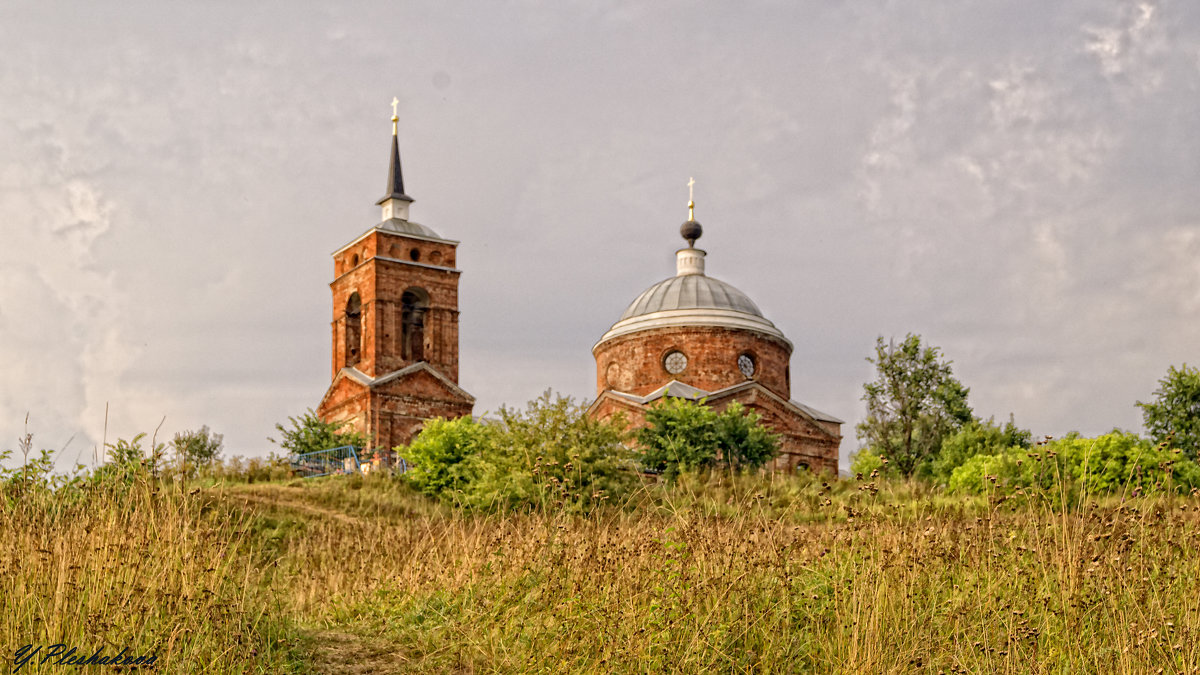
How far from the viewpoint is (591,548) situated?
762 cm

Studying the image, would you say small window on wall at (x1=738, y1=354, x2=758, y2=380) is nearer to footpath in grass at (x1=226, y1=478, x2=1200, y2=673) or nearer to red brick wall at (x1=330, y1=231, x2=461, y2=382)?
red brick wall at (x1=330, y1=231, x2=461, y2=382)

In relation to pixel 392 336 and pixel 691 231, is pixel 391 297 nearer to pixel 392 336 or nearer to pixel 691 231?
pixel 392 336

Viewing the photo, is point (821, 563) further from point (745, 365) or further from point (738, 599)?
point (745, 365)

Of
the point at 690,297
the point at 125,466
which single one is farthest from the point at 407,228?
the point at 125,466

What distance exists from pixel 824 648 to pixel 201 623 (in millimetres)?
3669

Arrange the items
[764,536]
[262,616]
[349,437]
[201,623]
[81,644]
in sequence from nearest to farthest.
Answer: [81,644] < [201,623] < [262,616] < [764,536] < [349,437]

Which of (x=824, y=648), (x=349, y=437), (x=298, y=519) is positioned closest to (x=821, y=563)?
(x=824, y=648)

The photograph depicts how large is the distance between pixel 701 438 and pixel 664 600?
2128 cm

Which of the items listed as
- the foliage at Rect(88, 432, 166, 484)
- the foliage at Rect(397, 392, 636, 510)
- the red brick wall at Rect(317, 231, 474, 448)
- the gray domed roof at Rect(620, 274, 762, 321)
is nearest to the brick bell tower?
the red brick wall at Rect(317, 231, 474, 448)

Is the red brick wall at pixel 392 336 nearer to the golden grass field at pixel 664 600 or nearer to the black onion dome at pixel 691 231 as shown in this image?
the black onion dome at pixel 691 231

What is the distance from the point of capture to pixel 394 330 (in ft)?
118

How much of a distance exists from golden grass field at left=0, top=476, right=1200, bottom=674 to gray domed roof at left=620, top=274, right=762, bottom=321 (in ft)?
96.3

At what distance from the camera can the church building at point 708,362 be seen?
36.3 metres

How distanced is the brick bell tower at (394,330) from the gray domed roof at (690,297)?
6.47 metres
